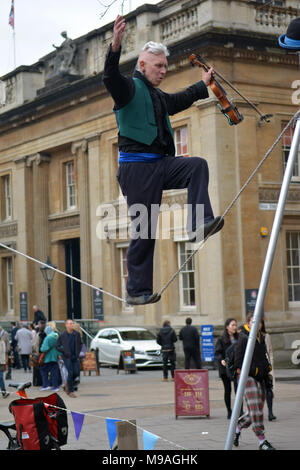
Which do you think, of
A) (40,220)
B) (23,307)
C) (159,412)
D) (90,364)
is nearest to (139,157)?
(159,412)

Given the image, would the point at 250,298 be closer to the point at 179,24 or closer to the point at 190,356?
the point at 190,356

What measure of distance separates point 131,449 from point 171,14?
25821 mm

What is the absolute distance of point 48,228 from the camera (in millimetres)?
37969

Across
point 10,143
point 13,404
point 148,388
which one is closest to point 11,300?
point 10,143

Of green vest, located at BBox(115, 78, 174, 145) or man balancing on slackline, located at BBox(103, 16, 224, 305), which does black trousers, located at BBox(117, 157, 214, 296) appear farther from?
green vest, located at BBox(115, 78, 174, 145)

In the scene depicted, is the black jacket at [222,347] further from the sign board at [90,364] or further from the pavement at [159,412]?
the sign board at [90,364]

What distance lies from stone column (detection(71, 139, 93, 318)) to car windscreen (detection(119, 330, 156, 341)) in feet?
A: 19.4

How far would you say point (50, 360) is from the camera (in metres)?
21.8

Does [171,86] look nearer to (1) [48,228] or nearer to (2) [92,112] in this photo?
(2) [92,112]

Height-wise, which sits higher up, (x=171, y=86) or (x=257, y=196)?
(x=171, y=86)

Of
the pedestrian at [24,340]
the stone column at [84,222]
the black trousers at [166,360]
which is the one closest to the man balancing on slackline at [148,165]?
the black trousers at [166,360]

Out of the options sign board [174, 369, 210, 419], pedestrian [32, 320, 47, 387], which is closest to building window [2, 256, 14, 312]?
pedestrian [32, 320, 47, 387]

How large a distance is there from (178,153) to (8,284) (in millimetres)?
13485

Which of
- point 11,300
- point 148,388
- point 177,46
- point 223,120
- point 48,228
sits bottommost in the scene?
point 148,388
